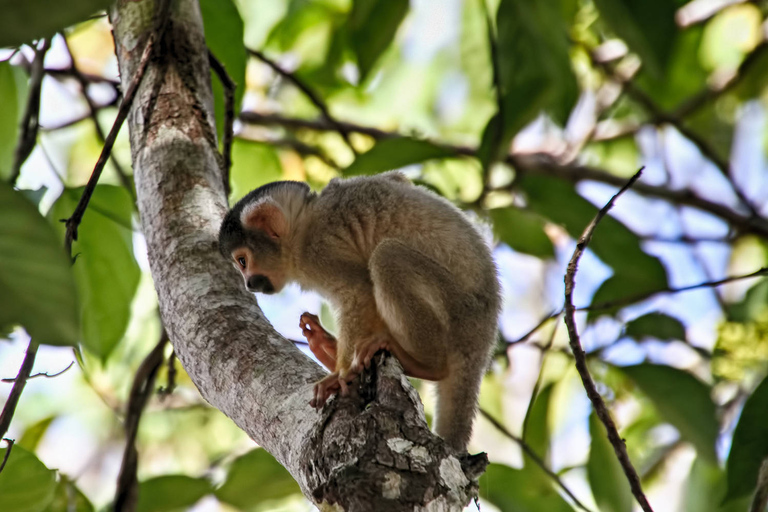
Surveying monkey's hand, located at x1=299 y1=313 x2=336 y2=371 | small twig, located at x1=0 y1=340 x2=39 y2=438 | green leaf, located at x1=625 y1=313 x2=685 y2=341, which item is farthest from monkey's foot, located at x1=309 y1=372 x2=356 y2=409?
green leaf, located at x1=625 y1=313 x2=685 y2=341

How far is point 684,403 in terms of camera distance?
10.8ft

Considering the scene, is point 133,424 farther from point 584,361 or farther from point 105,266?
point 584,361

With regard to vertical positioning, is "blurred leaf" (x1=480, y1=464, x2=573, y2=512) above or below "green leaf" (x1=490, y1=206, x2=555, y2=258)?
below

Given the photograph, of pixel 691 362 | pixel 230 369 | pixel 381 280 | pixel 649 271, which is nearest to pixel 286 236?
pixel 381 280

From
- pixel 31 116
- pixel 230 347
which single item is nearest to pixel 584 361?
pixel 230 347

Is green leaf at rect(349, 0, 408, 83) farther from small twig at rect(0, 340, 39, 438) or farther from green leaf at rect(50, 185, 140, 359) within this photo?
small twig at rect(0, 340, 39, 438)

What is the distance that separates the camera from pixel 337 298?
3.08m

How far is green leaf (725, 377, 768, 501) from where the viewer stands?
8.46 feet

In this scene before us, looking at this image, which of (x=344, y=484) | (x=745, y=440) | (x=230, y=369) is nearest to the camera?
(x=344, y=484)

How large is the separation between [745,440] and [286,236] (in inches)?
78.1

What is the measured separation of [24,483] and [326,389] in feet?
3.83

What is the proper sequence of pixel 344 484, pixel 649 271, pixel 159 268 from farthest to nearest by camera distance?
pixel 649 271 < pixel 159 268 < pixel 344 484

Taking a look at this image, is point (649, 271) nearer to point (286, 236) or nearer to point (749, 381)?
point (749, 381)

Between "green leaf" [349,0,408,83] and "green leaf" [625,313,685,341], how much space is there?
179cm
